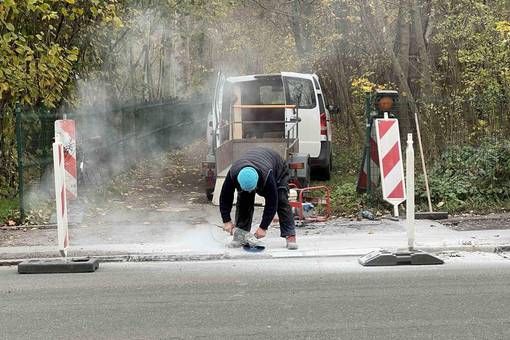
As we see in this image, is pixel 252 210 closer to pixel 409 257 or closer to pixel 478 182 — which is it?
pixel 409 257

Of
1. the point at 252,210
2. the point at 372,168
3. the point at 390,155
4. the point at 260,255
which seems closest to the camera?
the point at 260,255

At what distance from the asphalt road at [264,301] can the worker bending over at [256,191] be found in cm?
53

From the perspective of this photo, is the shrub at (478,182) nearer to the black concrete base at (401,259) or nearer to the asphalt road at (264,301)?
the asphalt road at (264,301)

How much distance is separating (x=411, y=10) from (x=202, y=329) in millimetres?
11515

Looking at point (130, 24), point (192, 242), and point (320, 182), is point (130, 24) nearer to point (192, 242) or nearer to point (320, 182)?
point (320, 182)

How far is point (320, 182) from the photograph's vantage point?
47.6ft

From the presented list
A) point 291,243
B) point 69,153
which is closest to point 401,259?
point 291,243

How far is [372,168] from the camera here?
1120 cm

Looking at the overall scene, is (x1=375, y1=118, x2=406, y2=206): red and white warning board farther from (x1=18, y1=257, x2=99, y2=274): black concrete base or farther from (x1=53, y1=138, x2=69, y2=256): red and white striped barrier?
(x1=53, y1=138, x2=69, y2=256): red and white striped barrier

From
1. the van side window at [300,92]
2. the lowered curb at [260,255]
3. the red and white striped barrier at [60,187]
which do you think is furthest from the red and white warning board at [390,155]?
the van side window at [300,92]

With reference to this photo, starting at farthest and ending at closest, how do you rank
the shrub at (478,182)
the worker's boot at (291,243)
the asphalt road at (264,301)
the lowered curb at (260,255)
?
the shrub at (478,182)
the worker's boot at (291,243)
the lowered curb at (260,255)
the asphalt road at (264,301)

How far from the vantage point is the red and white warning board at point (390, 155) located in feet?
28.6

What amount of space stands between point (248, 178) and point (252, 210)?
1.10 m

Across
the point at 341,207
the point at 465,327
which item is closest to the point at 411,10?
the point at 341,207
